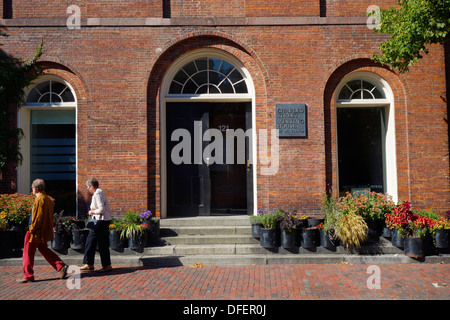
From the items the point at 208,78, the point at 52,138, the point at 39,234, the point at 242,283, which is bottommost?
the point at 242,283

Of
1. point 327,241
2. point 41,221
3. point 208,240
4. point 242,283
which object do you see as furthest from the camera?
Result: point 208,240

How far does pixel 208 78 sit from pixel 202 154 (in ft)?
6.44

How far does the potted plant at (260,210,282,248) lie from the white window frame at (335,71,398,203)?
107 inches

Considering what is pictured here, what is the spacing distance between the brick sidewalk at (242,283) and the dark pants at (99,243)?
10.2 inches

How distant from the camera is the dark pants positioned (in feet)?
20.7

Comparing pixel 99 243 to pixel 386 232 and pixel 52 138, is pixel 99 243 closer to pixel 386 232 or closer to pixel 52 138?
pixel 52 138

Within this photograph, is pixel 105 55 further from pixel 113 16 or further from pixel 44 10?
pixel 44 10

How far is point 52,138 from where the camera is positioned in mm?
8930

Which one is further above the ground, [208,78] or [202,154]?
[208,78]

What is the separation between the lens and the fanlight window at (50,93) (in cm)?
880

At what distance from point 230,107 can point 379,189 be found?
174 inches

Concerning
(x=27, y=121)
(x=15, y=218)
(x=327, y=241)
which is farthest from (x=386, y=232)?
(x=27, y=121)

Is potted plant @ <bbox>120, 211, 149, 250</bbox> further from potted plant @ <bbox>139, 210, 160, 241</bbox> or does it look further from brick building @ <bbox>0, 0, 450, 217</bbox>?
brick building @ <bbox>0, 0, 450, 217</bbox>

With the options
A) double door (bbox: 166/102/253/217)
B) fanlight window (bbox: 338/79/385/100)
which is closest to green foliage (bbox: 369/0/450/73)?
fanlight window (bbox: 338/79/385/100)
